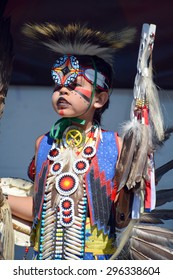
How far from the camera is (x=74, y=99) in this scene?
3.94 m

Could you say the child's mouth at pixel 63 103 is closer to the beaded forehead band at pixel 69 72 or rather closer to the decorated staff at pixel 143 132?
the beaded forehead band at pixel 69 72

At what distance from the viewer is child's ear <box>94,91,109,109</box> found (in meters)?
4.02

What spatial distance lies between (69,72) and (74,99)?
0.12 meters

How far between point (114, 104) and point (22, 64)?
0.54 metres

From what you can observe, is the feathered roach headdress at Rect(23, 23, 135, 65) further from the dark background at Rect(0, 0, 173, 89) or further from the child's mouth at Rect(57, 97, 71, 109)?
the dark background at Rect(0, 0, 173, 89)

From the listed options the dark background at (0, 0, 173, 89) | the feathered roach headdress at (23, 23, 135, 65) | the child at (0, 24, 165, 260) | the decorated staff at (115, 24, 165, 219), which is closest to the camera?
the decorated staff at (115, 24, 165, 219)

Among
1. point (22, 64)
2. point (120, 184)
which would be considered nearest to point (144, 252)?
point (120, 184)

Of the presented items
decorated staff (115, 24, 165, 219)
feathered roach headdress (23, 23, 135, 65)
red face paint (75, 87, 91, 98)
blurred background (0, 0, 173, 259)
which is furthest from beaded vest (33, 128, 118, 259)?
blurred background (0, 0, 173, 259)

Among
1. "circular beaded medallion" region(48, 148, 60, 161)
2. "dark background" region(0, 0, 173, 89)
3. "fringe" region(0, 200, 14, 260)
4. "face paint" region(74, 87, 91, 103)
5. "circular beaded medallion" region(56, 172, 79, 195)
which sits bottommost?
"fringe" region(0, 200, 14, 260)

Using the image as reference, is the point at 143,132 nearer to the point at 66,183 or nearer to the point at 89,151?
the point at 89,151

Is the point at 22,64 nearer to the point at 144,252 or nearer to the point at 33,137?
the point at 33,137

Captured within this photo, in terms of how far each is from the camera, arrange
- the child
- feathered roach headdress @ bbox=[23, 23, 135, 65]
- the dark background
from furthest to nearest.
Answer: the dark background, feathered roach headdress @ bbox=[23, 23, 135, 65], the child

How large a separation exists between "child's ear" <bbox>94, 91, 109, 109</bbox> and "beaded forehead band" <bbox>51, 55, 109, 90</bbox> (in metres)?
0.04
